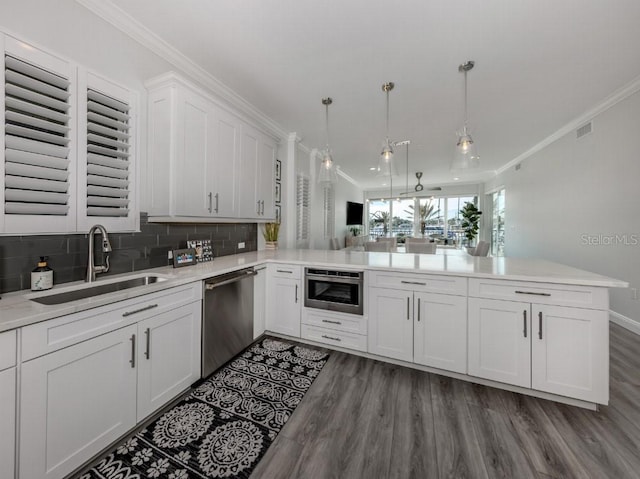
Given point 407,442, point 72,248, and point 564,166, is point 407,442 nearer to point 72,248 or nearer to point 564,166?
point 72,248

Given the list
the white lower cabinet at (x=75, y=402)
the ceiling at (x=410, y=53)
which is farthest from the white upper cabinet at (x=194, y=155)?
the white lower cabinet at (x=75, y=402)

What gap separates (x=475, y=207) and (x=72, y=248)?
930 cm

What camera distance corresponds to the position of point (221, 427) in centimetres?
153

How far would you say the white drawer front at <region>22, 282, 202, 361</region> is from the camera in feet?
3.45

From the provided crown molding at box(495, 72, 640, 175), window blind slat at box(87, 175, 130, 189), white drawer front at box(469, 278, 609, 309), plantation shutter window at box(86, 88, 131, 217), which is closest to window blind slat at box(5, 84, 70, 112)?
plantation shutter window at box(86, 88, 131, 217)

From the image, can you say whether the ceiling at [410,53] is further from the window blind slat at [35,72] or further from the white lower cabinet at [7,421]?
the white lower cabinet at [7,421]

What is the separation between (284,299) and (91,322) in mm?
1619

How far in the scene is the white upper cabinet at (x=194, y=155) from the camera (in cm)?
202

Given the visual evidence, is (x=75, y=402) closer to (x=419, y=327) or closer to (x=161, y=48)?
(x=419, y=327)

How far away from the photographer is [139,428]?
4.92 ft

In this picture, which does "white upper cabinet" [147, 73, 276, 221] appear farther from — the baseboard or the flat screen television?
the flat screen television

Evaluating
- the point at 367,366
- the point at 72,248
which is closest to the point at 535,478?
the point at 367,366

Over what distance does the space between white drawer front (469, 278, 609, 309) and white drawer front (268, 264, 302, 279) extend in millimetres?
1526

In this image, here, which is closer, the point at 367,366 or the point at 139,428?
the point at 139,428
